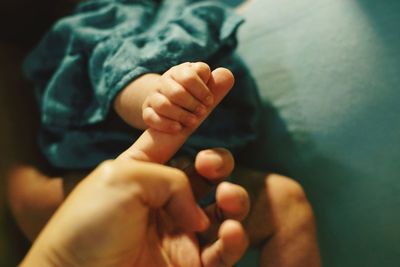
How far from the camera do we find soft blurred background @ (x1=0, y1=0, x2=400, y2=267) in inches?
20.8

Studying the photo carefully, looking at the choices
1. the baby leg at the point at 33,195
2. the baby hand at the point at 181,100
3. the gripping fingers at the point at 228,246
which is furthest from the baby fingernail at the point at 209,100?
the baby leg at the point at 33,195

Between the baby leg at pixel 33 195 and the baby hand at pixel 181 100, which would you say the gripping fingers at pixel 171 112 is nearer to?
the baby hand at pixel 181 100

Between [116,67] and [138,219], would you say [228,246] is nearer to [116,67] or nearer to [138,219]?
[138,219]

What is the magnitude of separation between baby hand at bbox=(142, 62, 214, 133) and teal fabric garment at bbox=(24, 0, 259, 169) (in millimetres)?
120

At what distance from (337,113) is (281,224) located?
16cm

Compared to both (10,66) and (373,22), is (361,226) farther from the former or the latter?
(10,66)

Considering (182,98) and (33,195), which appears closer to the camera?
(182,98)

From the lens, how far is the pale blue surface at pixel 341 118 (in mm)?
527

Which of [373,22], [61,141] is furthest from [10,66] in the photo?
[373,22]

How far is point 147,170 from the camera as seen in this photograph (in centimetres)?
38

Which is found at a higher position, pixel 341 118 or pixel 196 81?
pixel 196 81

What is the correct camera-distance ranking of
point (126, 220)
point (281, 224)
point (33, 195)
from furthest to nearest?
1. point (33, 195)
2. point (281, 224)
3. point (126, 220)

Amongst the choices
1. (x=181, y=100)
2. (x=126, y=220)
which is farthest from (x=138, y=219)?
(x=181, y=100)

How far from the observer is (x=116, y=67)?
21.0 inches
